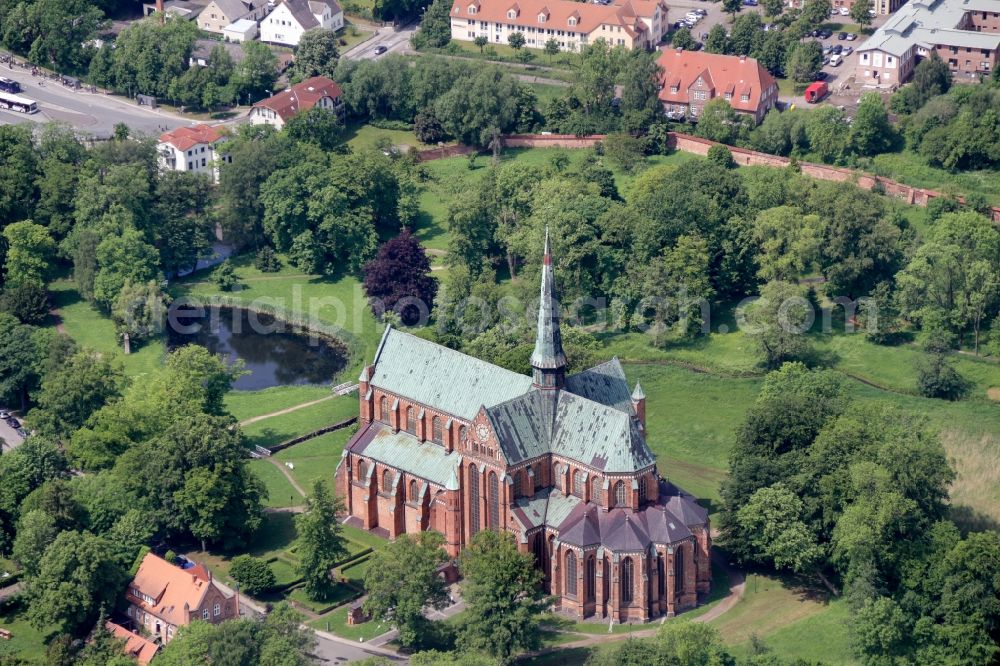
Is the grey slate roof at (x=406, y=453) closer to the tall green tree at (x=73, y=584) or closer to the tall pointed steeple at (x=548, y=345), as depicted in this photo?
the tall pointed steeple at (x=548, y=345)

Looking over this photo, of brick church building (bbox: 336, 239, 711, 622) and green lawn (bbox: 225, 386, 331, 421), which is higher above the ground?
brick church building (bbox: 336, 239, 711, 622)

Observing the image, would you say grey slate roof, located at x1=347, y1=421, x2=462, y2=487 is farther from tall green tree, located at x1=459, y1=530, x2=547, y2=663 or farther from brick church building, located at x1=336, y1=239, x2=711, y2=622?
tall green tree, located at x1=459, y1=530, x2=547, y2=663

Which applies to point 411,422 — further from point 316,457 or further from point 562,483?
point 562,483

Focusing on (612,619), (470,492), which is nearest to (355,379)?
(470,492)

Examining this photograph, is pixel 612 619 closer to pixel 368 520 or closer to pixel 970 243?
pixel 368 520

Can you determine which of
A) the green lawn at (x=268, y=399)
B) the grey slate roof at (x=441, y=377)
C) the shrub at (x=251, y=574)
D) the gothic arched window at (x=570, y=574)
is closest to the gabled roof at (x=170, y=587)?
the shrub at (x=251, y=574)

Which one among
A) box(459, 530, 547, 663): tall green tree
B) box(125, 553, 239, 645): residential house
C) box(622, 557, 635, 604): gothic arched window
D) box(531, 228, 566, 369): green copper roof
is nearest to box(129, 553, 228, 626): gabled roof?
box(125, 553, 239, 645): residential house
